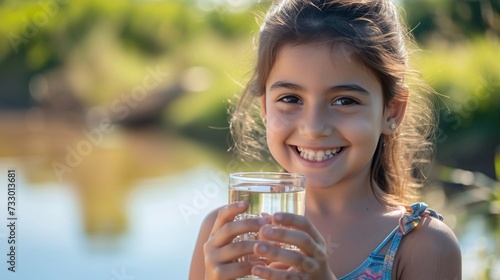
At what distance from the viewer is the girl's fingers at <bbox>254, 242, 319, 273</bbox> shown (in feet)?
4.95

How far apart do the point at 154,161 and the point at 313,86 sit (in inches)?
301

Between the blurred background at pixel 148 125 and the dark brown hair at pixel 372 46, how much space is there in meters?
0.24

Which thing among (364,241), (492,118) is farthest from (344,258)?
(492,118)

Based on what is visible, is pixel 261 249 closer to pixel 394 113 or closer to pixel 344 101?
pixel 344 101

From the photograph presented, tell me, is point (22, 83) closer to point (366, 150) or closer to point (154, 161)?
point (154, 161)

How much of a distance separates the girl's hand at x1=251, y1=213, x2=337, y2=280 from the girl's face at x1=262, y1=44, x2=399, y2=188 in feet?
1.27

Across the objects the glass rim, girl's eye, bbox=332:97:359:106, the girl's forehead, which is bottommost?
the glass rim

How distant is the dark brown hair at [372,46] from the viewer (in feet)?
6.52

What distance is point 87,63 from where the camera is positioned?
13.6m

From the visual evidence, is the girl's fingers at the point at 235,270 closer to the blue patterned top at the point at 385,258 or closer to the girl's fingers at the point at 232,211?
the girl's fingers at the point at 232,211

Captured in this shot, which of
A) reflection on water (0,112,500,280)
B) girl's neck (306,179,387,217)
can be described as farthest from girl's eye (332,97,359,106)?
reflection on water (0,112,500,280)

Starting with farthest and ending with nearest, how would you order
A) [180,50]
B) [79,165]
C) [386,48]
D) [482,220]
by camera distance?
[180,50]
[79,165]
[482,220]
[386,48]

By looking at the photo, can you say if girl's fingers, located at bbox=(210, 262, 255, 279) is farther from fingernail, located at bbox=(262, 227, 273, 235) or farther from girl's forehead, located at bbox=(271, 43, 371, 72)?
girl's forehead, located at bbox=(271, 43, 371, 72)

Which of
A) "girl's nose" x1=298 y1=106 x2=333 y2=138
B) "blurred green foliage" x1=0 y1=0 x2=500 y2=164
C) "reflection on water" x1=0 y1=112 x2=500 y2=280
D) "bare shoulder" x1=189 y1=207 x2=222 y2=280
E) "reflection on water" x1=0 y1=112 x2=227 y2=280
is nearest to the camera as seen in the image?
"girl's nose" x1=298 y1=106 x2=333 y2=138
